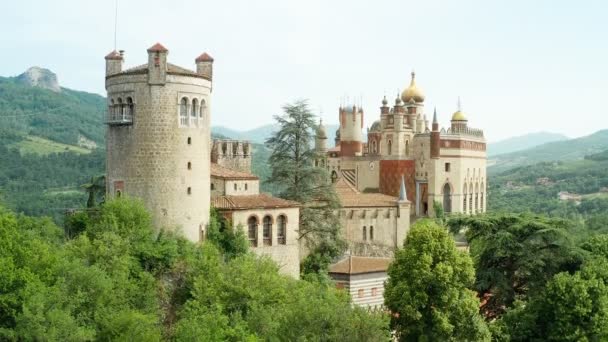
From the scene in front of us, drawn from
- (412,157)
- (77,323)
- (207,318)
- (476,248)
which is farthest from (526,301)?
→ (412,157)

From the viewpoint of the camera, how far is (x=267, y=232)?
49844mm

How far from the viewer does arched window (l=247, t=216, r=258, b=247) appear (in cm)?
4891

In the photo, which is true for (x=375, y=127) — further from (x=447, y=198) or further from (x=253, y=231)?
(x=253, y=231)

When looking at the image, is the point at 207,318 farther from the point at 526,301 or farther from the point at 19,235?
the point at 526,301

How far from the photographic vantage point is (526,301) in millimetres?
48000

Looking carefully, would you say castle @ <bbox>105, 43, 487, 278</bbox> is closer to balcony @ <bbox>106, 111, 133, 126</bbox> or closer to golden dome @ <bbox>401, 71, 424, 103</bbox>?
balcony @ <bbox>106, 111, 133, 126</bbox>

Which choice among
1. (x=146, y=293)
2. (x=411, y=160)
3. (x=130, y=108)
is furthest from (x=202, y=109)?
(x=411, y=160)

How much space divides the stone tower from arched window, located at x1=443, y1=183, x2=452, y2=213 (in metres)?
41.0

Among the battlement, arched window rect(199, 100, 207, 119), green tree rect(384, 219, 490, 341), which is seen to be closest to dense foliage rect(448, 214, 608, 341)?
green tree rect(384, 219, 490, 341)

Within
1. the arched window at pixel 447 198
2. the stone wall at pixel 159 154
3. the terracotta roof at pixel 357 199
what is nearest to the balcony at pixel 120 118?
the stone wall at pixel 159 154

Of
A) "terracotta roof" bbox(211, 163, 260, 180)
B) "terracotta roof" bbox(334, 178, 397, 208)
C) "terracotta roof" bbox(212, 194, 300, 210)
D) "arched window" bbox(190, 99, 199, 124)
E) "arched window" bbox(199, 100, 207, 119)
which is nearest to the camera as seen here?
"arched window" bbox(190, 99, 199, 124)

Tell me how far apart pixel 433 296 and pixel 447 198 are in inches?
1680

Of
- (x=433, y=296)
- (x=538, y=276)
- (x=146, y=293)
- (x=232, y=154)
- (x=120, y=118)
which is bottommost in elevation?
(x=538, y=276)

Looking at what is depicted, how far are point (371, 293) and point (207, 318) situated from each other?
22147 mm
